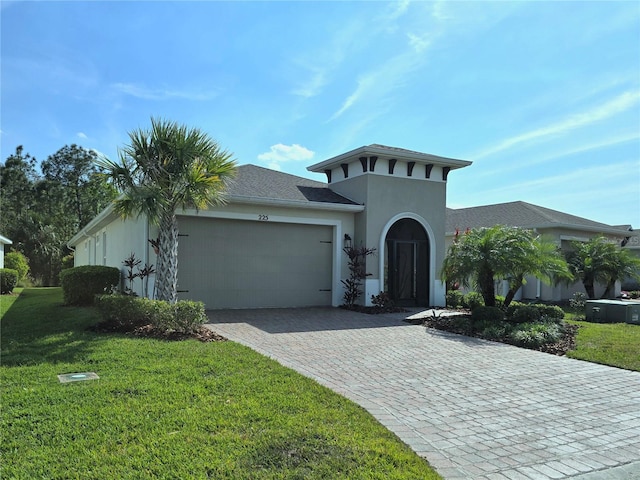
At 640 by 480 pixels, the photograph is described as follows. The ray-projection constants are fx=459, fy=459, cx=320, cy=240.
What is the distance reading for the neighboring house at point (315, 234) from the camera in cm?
1270

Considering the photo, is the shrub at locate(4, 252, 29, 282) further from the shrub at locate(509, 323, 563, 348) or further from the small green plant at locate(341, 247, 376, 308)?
the shrub at locate(509, 323, 563, 348)

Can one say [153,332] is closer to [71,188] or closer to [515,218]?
[515,218]

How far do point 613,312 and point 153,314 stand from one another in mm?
12058

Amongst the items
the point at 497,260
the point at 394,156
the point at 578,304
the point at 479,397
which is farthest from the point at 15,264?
the point at 479,397

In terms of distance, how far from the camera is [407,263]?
15133mm

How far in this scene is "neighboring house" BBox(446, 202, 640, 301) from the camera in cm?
1869

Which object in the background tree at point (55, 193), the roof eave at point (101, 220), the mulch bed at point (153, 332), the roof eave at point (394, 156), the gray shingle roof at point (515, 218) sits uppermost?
the background tree at point (55, 193)

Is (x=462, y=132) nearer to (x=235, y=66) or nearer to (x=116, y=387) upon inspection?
(x=235, y=66)

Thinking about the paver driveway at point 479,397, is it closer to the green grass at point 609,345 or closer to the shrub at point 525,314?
the green grass at point 609,345

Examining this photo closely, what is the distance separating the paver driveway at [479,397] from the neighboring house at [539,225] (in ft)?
33.9

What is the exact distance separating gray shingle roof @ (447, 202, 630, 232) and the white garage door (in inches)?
382

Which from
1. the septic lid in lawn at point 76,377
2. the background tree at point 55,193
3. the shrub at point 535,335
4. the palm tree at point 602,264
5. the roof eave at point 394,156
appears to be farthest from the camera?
the background tree at point 55,193

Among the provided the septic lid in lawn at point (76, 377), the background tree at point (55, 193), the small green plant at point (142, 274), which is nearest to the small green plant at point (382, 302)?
the small green plant at point (142, 274)

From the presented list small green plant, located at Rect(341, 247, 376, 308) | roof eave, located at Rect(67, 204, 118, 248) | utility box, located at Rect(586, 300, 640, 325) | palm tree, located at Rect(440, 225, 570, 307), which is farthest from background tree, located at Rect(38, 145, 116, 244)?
utility box, located at Rect(586, 300, 640, 325)
